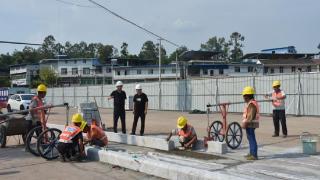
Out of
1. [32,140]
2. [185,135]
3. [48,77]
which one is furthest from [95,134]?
[48,77]

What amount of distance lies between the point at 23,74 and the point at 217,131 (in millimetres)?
111343

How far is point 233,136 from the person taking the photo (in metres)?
12.6

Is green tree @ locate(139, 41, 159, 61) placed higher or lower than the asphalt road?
higher

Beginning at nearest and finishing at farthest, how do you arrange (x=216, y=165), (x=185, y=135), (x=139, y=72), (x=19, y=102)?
(x=216, y=165) < (x=185, y=135) < (x=19, y=102) < (x=139, y=72)

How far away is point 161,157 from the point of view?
1111cm

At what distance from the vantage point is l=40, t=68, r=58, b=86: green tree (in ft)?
324

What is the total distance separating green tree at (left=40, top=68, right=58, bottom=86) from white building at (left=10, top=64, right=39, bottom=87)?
12506 millimetres

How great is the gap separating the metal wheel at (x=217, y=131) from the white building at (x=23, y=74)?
4060 inches

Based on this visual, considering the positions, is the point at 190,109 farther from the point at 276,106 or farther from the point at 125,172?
the point at 125,172

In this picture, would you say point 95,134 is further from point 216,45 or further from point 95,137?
point 216,45

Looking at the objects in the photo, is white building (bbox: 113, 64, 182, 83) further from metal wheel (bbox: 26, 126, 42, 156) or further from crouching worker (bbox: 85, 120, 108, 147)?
crouching worker (bbox: 85, 120, 108, 147)

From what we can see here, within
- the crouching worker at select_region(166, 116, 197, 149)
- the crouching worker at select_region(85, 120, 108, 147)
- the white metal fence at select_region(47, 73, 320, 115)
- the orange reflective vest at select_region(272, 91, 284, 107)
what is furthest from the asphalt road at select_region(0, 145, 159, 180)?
the white metal fence at select_region(47, 73, 320, 115)

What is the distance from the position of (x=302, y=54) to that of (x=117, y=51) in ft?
254

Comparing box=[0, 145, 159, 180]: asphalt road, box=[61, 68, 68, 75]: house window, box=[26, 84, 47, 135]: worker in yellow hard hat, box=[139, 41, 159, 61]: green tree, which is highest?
box=[139, 41, 159, 61]: green tree
